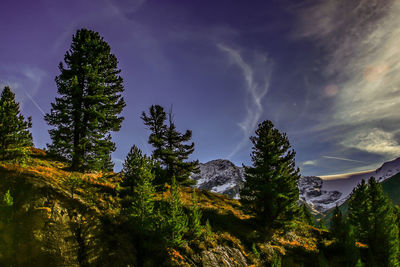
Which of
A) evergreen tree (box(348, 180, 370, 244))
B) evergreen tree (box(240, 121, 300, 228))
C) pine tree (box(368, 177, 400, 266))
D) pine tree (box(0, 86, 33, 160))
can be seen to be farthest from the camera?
evergreen tree (box(348, 180, 370, 244))

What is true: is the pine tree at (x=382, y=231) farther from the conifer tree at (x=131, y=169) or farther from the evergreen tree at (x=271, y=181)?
the conifer tree at (x=131, y=169)

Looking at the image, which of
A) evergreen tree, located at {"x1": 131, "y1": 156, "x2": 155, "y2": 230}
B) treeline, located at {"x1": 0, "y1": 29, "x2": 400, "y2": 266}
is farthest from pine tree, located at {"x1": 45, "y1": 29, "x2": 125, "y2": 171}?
evergreen tree, located at {"x1": 131, "y1": 156, "x2": 155, "y2": 230}

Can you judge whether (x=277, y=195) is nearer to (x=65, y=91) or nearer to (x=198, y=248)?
(x=198, y=248)

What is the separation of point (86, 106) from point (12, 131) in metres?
6.27

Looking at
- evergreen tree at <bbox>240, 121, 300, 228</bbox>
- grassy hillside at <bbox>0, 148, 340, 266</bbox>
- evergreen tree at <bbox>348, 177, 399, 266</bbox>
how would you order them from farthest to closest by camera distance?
1. evergreen tree at <bbox>348, 177, 399, 266</bbox>
2. evergreen tree at <bbox>240, 121, 300, 228</bbox>
3. grassy hillside at <bbox>0, 148, 340, 266</bbox>

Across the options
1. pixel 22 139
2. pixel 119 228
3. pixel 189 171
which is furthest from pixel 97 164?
pixel 189 171

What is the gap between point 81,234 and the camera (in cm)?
1182

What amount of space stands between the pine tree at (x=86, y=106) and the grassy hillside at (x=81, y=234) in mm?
2156

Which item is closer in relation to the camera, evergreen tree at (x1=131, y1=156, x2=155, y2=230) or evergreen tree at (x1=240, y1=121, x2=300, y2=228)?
evergreen tree at (x1=131, y1=156, x2=155, y2=230)

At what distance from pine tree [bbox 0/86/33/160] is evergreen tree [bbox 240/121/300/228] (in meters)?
20.4

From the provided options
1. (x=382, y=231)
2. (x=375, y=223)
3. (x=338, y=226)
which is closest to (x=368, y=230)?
(x=375, y=223)

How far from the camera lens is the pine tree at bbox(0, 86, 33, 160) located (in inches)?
533

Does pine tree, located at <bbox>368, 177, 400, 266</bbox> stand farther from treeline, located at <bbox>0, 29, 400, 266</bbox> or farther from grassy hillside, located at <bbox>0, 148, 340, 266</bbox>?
grassy hillside, located at <bbox>0, 148, 340, 266</bbox>

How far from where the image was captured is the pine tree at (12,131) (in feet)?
44.4
